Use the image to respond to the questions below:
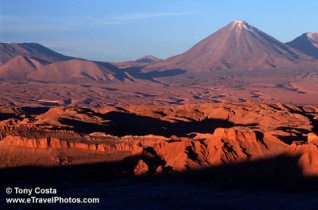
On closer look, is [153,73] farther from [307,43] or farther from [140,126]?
[140,126]

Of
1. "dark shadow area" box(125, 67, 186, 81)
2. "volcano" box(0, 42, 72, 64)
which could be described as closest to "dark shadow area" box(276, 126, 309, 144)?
"dark shadow area" box(125, 67, 186, 81)

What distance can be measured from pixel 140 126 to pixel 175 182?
40.7 ft

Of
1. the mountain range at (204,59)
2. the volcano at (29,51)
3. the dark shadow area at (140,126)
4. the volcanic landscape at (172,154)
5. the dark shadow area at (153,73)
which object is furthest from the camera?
the volcano at (29,51)

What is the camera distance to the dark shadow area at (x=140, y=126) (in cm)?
2972

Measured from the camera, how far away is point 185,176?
2111 centimetres

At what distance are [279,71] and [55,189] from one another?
88.4m

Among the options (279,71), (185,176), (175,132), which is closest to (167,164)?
(185,176)

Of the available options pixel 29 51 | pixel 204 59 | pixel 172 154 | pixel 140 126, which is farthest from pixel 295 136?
pixel 29 51

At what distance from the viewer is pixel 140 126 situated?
32.5 metres

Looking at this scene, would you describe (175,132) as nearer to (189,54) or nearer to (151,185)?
(151,185)

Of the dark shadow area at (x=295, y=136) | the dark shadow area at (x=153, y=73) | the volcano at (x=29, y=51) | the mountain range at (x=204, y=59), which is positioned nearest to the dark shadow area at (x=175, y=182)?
the dark shadow area at (x=295, y=136)

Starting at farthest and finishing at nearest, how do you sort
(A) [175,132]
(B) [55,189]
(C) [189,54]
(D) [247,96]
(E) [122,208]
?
(C) [189,54], (D) [247,96], (A) [175,132], (B) [55,189], (E) [122,208]

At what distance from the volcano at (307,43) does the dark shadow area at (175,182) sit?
373ft

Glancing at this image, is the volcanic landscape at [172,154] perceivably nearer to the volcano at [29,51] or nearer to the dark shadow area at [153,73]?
the dark shadow area at [153,73]
